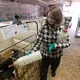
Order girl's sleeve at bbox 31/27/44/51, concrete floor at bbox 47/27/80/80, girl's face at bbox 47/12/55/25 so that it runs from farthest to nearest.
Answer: concrete floor at bbox 47/27/80/80, girl's sleeve at bbox 31/27/44/51, girl's face at bbox 47/12/55/25

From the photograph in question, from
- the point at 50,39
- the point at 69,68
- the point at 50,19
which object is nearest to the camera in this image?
the point at 50,19

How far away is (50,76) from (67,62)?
2.33 feet

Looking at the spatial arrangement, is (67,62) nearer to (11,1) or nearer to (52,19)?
(52,19)

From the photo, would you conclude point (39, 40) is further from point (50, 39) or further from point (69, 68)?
point (69, 68)

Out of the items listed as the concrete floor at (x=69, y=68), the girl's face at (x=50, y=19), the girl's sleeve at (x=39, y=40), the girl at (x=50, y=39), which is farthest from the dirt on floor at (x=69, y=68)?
the girl's face at (x=50, y=19)

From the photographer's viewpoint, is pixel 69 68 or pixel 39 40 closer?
pixel 39 40

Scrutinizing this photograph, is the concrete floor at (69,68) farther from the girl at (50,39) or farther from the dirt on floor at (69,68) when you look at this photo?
the girl at (50,39)

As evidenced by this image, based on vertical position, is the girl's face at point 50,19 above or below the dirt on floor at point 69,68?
above

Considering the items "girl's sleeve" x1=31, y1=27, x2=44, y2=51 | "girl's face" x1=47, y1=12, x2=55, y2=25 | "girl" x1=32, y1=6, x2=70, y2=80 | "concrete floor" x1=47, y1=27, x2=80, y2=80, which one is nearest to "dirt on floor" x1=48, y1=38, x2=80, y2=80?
"concrete floor" x1=47, y1=27, x2=80, y2=80

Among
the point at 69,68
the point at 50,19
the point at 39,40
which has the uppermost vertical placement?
the point at 50,19

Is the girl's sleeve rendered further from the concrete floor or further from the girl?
the concrete floor

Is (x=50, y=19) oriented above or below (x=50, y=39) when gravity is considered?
above

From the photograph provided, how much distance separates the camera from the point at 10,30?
0.90 metres

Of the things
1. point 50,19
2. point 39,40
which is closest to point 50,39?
point 39,40
